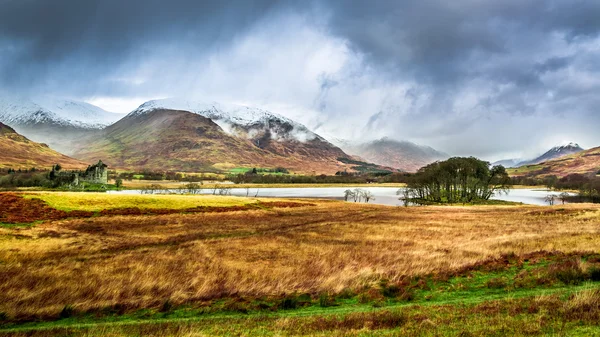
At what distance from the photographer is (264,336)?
11523mm

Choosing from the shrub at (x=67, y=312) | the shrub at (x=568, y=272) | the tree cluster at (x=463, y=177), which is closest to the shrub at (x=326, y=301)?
the shrub at (x=568, y=272)

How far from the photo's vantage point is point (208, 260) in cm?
2661

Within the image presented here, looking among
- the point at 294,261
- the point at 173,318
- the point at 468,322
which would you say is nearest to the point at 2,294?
the point at 173,318

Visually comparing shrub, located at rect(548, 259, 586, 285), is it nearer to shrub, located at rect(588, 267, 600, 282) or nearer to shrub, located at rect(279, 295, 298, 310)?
shrub, located at rect(588, 267, 600, 282)

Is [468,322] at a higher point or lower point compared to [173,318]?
higher

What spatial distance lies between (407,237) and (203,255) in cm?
2000

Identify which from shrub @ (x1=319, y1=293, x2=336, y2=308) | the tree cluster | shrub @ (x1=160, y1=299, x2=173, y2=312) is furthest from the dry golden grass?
the tree cluster

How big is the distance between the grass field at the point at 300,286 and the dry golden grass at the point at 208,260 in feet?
0.36

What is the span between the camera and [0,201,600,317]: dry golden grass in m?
18.5

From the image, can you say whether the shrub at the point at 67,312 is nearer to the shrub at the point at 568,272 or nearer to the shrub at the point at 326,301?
the shrub at the point at 326,301

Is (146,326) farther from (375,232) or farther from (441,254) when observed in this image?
(375,232)

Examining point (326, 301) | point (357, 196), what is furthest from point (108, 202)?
point (357, 196)

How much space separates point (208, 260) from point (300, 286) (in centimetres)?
1007

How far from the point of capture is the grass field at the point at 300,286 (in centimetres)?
1188
